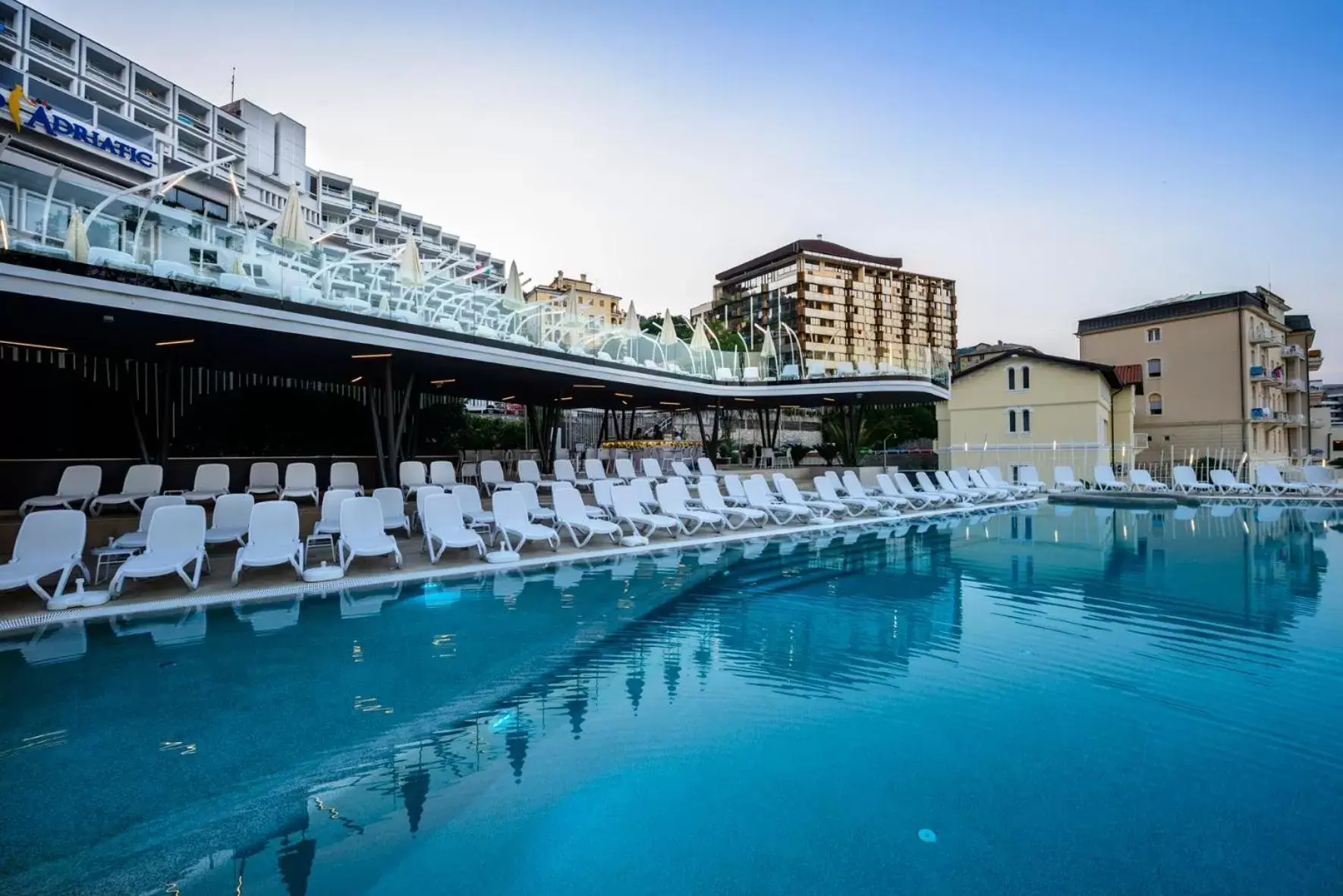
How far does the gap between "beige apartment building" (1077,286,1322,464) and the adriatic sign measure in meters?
53.1

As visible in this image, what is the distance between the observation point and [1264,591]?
24.6 feet

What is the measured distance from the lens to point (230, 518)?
317 inches

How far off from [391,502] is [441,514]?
4.33ft

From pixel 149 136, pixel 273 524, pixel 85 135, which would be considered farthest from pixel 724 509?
pixel 149 136

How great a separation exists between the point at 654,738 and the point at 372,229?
60.5 meters

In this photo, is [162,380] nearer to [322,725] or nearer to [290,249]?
[290,249]

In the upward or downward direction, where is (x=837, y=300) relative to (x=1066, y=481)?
upward

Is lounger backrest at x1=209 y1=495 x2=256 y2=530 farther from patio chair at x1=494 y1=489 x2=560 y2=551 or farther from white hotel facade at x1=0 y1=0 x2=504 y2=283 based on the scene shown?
white hotel facade at x1=0 y1=0 x2=504 y2=283

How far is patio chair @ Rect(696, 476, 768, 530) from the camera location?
11.9 metres

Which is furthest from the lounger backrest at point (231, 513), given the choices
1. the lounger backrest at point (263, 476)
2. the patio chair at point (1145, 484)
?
the patio chair at point (1145, 484)

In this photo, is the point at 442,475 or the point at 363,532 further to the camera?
the point at 442,475

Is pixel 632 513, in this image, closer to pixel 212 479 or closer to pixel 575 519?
pixel 575 519

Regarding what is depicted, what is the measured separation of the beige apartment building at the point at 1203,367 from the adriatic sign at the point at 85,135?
5312 centimetres

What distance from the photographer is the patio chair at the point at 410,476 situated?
39.8 feet
